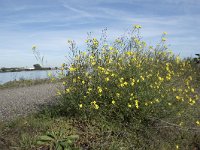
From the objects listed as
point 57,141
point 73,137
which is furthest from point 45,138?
point 73,137

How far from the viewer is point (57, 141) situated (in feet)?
14.1

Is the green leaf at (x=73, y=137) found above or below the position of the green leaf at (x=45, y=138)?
below

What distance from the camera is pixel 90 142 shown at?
455cm

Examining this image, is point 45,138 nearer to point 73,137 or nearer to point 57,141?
point 57,141

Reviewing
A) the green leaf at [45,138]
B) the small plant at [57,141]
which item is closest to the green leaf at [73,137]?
the small plant at [57,141]

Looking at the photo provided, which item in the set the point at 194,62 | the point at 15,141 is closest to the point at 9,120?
the point at 15,141

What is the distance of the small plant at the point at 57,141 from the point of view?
4238 mm

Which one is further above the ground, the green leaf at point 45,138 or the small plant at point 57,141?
the green leaf at point 45,138

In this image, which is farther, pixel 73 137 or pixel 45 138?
pixel 73 137

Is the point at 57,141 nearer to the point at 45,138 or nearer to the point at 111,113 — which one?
the point at 45,138

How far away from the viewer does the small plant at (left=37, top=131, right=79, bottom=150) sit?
424cm

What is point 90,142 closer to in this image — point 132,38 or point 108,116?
point 108,116

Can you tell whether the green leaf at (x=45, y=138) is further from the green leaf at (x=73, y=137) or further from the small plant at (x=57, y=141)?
the green leaf at (x=73, y=137)

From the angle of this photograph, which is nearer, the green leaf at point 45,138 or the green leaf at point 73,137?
the green leaf at point 45,138
